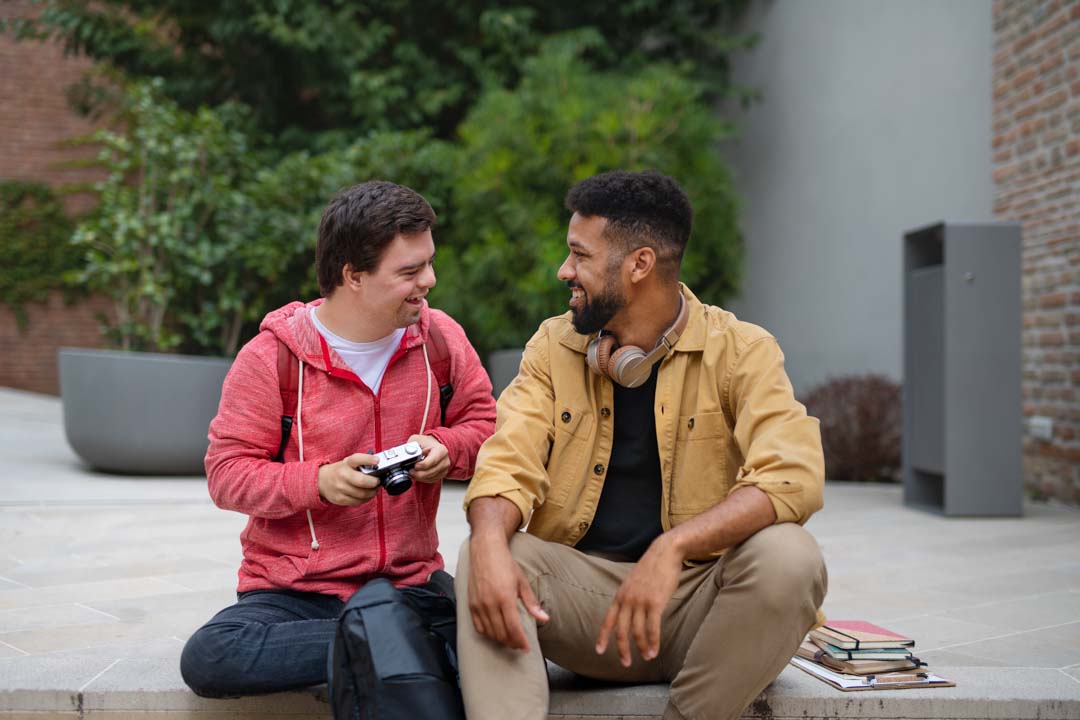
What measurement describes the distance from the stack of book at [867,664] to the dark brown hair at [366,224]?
5.06 feet

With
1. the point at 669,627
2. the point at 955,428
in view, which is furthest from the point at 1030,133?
the point at 669,627

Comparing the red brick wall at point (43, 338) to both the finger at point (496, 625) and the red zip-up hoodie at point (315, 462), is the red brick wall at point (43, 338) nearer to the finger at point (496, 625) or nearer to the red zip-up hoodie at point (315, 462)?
the red zip-up hoodie at point (315, 462)

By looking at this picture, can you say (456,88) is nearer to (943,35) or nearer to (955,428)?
(943,35)

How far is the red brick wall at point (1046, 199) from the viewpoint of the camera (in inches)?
264

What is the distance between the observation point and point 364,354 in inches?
115

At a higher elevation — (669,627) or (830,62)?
(830,62)

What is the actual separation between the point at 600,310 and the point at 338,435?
29.1 inches

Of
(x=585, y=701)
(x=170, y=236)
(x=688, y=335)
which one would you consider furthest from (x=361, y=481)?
(x=170, y=236)

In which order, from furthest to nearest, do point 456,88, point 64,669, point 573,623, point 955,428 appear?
point 456,88, point 955,428, point 64,669, point 573,623

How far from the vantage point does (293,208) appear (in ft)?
27.6

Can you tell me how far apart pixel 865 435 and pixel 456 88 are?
191 inches

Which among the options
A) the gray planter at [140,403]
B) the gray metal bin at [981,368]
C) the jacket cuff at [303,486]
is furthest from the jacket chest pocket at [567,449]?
the gray planter at [140,403]

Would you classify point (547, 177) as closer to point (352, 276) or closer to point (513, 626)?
point (352, 276)

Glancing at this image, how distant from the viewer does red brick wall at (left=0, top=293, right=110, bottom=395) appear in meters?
13.3
